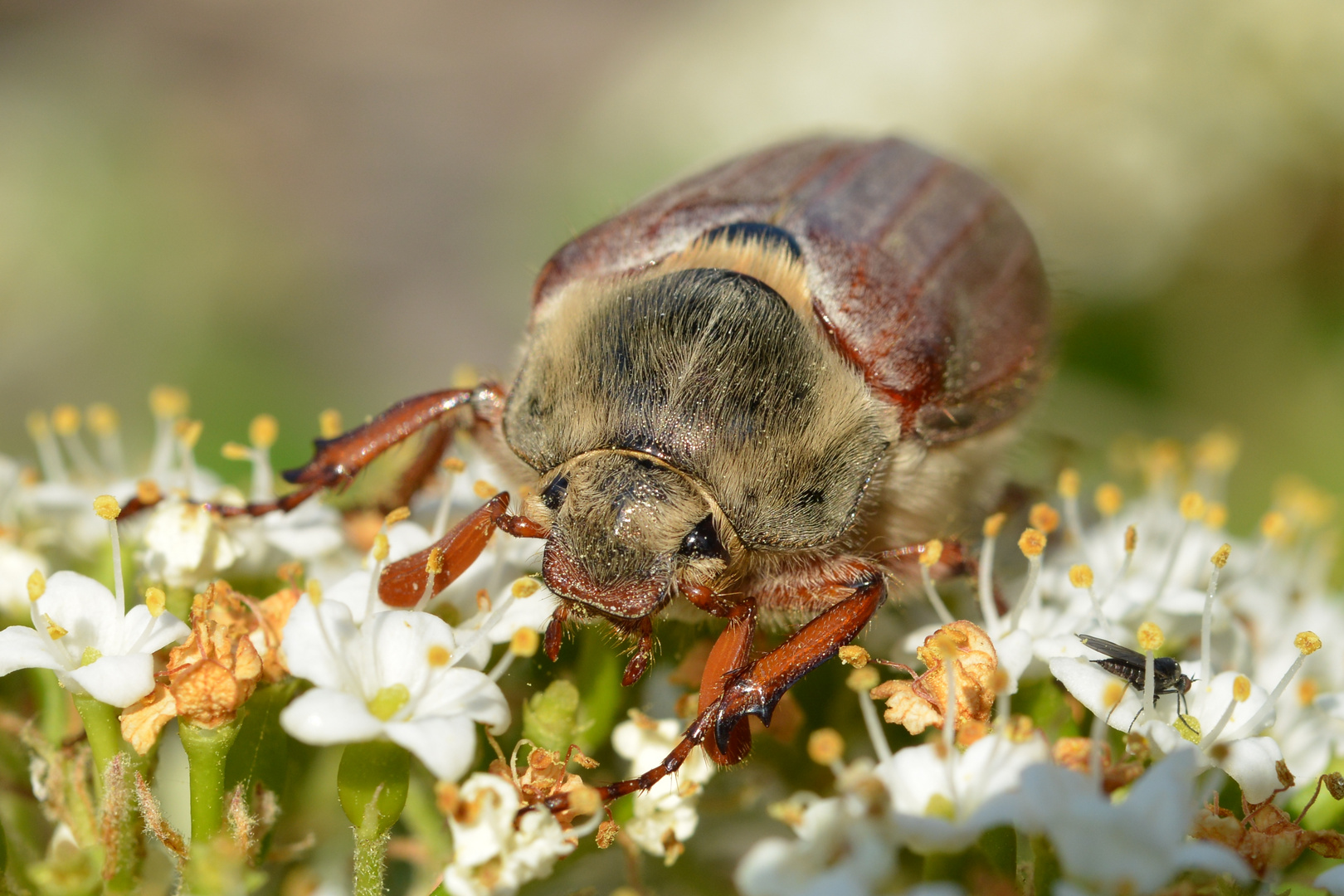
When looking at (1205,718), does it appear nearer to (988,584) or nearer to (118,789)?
(988,584)

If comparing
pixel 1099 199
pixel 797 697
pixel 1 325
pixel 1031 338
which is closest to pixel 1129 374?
pixel 1099 199

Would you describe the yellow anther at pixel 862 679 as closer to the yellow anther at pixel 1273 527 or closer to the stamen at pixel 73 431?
the yellow anther at pixel 1273 527

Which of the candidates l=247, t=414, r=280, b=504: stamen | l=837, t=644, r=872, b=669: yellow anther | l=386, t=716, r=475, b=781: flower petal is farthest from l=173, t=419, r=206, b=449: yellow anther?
l=837, t=644, r=872, b=669: yellow anther

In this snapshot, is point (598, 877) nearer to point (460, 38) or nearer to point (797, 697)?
point (797, 697)

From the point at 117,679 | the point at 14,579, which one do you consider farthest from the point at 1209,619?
the point at 14,579

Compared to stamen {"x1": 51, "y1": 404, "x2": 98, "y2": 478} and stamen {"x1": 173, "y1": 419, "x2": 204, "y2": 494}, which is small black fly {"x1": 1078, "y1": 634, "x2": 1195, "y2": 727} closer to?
stamen {"x1": 173, "y1": 419, "x2": 204, "y2": 494}

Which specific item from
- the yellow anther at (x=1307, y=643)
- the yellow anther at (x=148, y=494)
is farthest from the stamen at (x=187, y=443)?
the yellow anther at (x=1307, y=643)

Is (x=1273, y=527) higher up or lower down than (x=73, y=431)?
lower down
